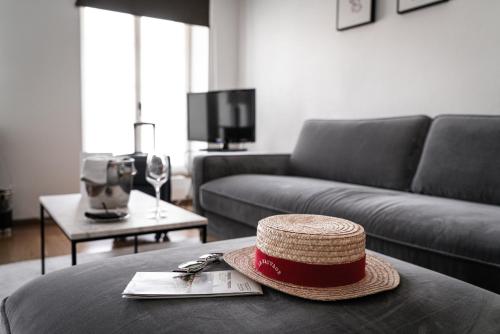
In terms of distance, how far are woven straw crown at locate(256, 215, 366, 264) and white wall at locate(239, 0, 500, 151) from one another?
188 cm

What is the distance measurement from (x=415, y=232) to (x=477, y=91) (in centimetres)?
128

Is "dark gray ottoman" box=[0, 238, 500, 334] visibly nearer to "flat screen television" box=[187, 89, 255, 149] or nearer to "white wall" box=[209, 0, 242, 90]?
"flat screen television" box=[187, 89, 255, 149]

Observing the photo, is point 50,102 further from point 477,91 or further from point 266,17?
point 477,91

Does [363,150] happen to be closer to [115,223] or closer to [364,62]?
[364,62]

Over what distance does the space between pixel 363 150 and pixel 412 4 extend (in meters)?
0.99

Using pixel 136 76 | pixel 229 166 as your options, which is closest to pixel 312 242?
pixel 229 166

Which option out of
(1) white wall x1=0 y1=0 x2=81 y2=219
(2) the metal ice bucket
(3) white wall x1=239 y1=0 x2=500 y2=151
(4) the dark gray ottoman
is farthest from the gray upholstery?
(1) white wall x1=0 y1=0 x2=81 y2=219

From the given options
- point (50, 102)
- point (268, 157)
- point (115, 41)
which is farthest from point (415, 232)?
point (115, 41)

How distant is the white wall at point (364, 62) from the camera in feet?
7.58

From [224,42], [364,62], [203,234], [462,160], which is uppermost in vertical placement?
[224,42]

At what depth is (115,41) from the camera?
3807 millimetres

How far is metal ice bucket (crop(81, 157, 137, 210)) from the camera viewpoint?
5.32ft

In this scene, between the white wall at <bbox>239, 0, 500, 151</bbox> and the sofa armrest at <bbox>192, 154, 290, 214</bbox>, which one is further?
the sofa armrest at <bbox>192, 154, 290, 214</bbox>

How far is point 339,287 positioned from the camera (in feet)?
2.53
